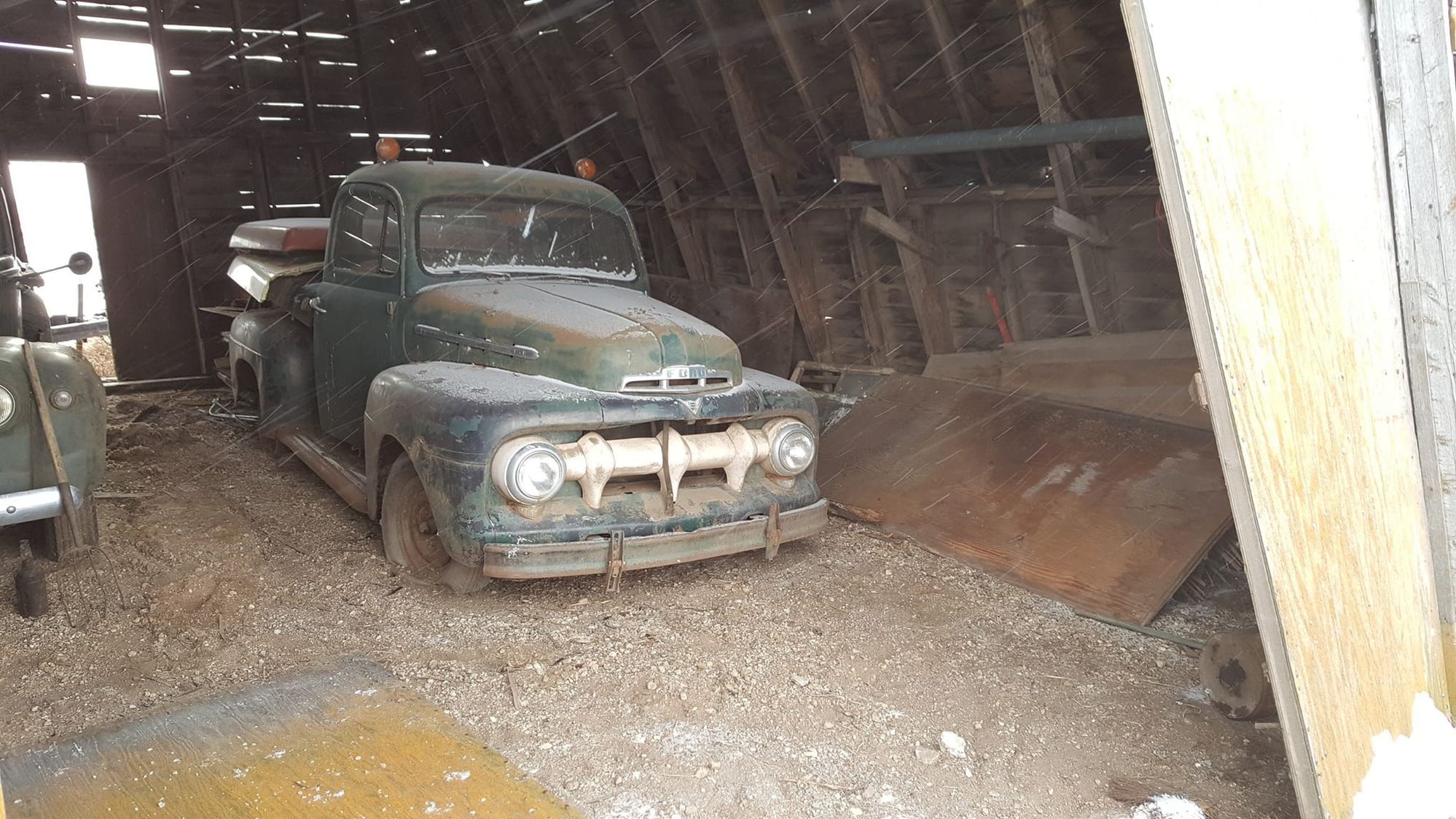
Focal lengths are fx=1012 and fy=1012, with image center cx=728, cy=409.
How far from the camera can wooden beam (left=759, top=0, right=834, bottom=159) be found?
611cm

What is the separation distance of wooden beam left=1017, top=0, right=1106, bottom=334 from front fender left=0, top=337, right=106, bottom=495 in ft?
14.5

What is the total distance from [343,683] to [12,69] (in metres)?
8.05

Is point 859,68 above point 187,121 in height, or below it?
below

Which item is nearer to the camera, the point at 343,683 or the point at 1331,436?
the point at 1331,436

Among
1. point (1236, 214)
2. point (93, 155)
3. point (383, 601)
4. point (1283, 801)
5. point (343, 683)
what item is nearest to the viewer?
point (1236, 214)

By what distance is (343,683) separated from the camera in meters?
3.24

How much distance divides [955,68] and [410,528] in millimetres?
3806

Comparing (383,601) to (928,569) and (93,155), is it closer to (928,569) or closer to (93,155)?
(928,569)

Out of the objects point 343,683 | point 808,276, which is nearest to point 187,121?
point 808,276

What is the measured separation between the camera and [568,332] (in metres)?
4.01

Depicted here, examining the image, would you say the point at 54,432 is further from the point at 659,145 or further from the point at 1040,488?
the point at 659,145

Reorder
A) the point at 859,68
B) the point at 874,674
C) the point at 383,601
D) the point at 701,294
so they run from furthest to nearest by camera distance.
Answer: the point at 701,294
the point at 859,68
the point at 383,601
the point at 874,674

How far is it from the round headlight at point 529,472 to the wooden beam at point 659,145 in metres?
4.76

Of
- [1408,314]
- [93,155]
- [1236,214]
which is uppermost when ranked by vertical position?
[93,155]
